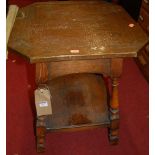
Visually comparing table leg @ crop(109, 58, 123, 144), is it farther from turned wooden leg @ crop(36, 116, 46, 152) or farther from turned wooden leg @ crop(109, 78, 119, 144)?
turned wooden leg @ crop(36, 116, 46, 152)

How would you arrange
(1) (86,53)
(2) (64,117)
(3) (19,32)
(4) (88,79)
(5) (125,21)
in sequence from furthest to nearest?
(4) (88,79) → (2) (64,117) → (5) (125,21) → (3) (19,32) → (1) (86,53)

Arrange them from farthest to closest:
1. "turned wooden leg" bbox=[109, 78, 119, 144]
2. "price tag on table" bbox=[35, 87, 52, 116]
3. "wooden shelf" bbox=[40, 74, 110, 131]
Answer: "wooden shelf" bbox=[40, 74, 110, 131], "turned wooden leg" bbox=[109, 78, 119, 144], "price tag on table" bbox=[35, 87, 52, 116]

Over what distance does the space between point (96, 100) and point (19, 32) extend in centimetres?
63

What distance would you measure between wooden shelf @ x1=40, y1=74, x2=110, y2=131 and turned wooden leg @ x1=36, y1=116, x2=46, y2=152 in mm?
42

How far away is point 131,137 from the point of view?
1.64m

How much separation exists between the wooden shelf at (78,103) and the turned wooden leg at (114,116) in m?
0.04

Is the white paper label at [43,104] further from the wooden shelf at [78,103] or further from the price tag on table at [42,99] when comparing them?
the wooden shelf at [78,103]

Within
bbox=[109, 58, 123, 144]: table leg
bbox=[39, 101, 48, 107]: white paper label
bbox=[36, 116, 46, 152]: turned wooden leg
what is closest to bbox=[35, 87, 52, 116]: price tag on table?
bbox=[39, 101, 48, 107]: white paper label

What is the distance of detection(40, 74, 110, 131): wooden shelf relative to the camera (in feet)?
5.02

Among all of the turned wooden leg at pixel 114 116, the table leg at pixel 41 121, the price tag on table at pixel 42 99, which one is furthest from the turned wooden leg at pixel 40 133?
the turned wooden leg at pixel 114 116

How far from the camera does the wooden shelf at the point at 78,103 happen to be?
5.02 ft

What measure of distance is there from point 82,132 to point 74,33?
2.19ft
